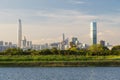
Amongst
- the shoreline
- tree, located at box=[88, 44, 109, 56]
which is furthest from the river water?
Answer: tree, located at box=[88, 44, 109, 56]

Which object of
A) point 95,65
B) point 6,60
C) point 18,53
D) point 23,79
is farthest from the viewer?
point 18,53

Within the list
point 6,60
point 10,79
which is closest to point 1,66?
point 6,60

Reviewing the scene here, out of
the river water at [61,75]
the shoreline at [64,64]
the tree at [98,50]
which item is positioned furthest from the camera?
the tree at [98,50]

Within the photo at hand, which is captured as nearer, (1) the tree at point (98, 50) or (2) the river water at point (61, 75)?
(2) the river water at point (61, 75)

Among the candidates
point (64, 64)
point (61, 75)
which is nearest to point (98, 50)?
point (64, 64)

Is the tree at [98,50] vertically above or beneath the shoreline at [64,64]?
above

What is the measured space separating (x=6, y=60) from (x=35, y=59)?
6751mm

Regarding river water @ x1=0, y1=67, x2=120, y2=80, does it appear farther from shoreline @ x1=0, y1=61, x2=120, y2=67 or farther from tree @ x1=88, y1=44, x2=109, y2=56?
tree @ x1=88, y1=44, x2=109, y2=56

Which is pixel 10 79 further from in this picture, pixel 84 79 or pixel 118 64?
pixel 118 64

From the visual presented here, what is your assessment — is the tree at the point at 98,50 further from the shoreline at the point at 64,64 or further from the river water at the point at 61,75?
the river water at the point at 61,75

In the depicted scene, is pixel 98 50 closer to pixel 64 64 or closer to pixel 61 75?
pixel 64 64

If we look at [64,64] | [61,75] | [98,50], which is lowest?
[61,75]

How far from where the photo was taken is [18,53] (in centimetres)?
11525

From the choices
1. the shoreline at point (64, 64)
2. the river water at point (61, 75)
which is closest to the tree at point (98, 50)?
the shoreline at point (64, 64)
